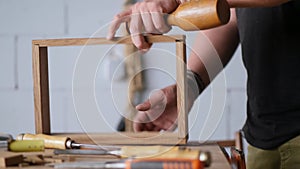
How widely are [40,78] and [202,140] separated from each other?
25 centimetres

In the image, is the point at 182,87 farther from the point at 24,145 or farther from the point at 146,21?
the point at 24,145

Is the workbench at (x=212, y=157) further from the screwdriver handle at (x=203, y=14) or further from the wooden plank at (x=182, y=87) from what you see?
the screwdriver handle at (x=203, y=14)

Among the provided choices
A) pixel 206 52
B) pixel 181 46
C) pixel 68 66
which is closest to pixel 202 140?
pixel 181 46

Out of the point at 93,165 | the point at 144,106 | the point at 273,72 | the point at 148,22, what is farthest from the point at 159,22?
the point at 273,72

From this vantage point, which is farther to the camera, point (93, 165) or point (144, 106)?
point (144, 106)

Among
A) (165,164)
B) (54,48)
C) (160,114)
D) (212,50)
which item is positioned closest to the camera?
(165,164)

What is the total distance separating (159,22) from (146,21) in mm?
18

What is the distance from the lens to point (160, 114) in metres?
0.74

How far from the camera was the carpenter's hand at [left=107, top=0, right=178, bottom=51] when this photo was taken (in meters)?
0.62

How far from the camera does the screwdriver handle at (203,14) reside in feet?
1.70

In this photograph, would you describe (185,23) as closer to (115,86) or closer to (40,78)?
(40,78)

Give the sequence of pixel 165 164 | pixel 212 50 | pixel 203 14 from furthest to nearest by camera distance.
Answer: pixel 212 50 → pixel 203 14 → pixel 165 164

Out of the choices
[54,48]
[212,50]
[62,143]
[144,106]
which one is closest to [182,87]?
[144,106]

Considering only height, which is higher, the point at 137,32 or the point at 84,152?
the point at 137,32
